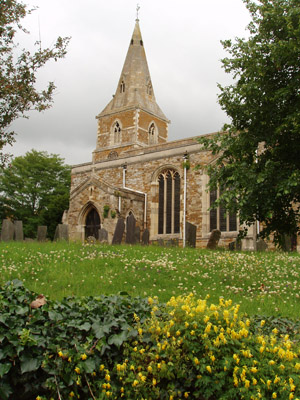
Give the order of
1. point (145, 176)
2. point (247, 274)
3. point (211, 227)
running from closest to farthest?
point (247, 274) → point (211, 227) → point (145, 176)

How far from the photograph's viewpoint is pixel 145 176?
87.0 feet

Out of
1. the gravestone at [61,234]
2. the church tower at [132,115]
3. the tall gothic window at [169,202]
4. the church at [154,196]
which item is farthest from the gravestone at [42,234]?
the church tower at [132,115]

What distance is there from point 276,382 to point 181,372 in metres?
0.81

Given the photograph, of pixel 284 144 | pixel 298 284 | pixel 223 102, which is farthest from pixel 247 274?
pixel 223 102

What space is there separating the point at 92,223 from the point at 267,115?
675 inches

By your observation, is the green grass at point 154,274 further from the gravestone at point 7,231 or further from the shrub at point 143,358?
the shrub at point 143,358

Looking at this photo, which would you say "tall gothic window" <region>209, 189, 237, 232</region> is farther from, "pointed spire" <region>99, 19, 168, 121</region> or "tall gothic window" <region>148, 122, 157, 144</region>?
"pointed spire" <region>99, 19, 168, 121</region>

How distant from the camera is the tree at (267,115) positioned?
942 cm

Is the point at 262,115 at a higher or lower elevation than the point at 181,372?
higher

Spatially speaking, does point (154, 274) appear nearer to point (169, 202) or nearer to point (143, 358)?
point (143, 358)

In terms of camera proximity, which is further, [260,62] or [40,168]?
[40,168]

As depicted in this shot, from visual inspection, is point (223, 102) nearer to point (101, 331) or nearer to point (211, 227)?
point (101, 331)

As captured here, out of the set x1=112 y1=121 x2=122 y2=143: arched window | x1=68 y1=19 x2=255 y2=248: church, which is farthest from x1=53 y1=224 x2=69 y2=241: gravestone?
x1=112 y1=121 x2=122 y2=143: arched window

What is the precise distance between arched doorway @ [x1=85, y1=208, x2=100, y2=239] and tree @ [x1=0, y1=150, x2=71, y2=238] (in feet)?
46.3
